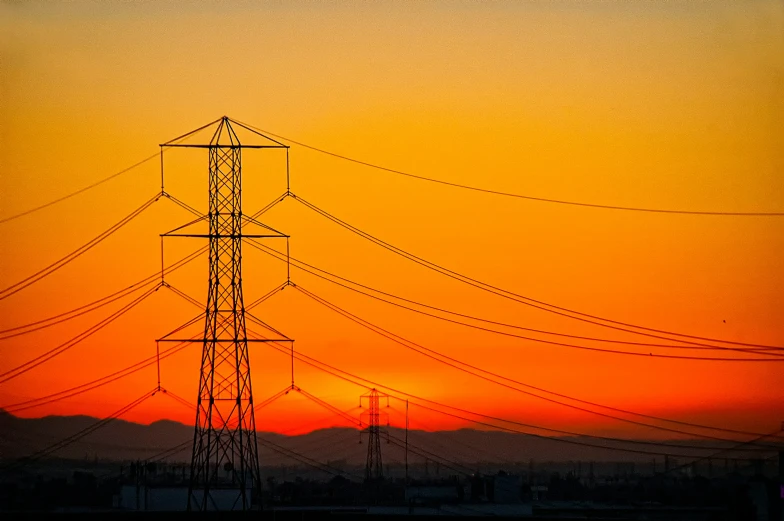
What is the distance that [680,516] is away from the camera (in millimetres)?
122875

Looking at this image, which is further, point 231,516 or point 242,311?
point 231,516

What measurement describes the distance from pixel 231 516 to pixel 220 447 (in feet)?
65.0

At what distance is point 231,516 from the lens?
347 ft

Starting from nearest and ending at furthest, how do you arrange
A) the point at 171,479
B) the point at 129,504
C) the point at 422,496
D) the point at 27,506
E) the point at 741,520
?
the point at 741,520
the point at 129,504
the point at 27,506
the point at 171,479
the point at 422,496

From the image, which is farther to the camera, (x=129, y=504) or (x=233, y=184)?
(x=129, y=504)

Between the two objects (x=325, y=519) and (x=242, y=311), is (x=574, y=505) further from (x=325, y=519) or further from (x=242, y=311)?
(x=242, y=311)

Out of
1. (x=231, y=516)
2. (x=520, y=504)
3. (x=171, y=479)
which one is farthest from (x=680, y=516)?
(x=171, y=479)

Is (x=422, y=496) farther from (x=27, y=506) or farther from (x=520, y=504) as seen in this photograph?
(x=27, y=506)

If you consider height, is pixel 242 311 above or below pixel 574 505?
above

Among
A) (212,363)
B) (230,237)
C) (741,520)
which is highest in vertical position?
(230,237)

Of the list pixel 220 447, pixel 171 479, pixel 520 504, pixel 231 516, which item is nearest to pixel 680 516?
pixel 520 504

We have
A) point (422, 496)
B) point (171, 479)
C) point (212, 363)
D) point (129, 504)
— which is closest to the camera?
point (212, 363)

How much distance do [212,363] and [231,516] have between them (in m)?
24.5

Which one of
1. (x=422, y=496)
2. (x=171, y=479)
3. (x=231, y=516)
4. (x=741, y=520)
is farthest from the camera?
(x=422, y=496)
